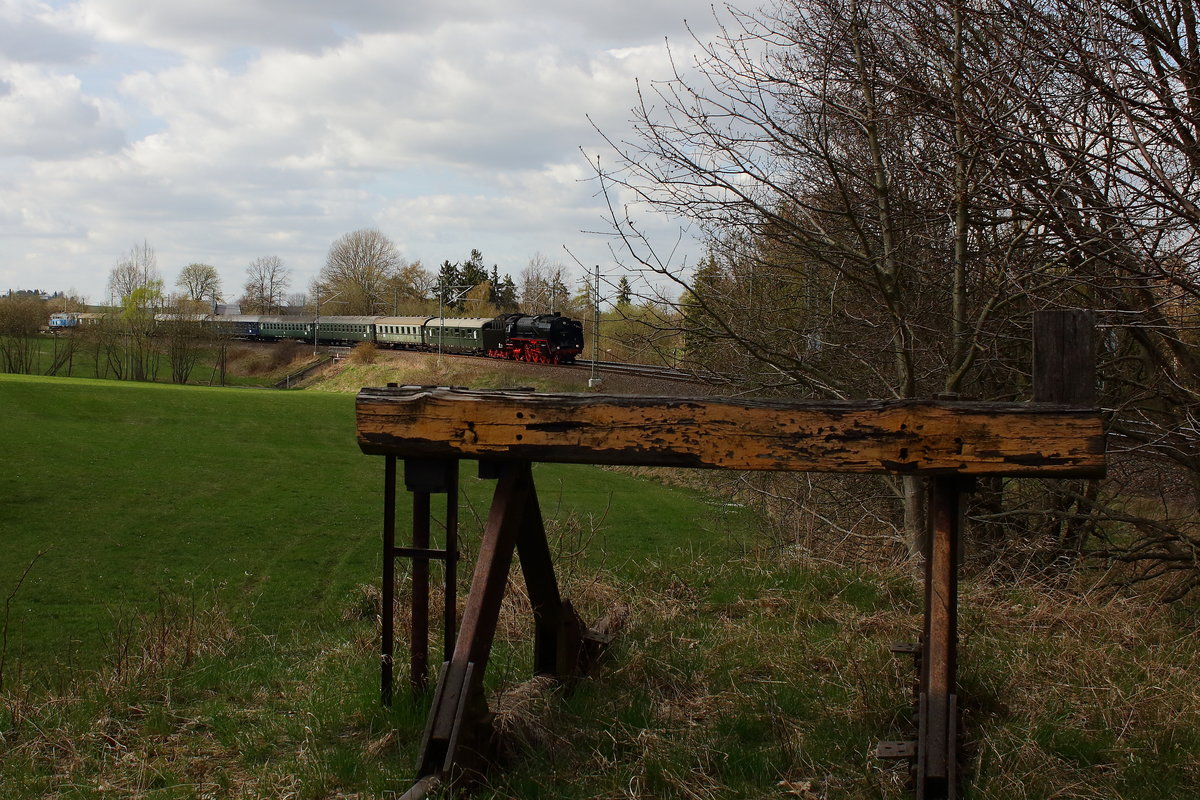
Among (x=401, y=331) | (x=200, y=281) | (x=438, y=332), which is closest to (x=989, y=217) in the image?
(x=438, y=332)

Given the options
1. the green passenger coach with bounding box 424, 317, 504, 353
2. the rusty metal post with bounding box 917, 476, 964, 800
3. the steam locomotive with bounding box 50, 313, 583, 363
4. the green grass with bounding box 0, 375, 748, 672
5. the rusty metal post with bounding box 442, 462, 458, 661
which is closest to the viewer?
the rusty metal post with bounding box 917, 476, 964, 800

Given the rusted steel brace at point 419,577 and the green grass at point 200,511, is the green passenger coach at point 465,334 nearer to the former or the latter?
Result: the green grass at point 200,511

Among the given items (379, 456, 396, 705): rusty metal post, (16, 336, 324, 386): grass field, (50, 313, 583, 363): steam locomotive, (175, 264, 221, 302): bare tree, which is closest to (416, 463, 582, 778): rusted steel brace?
(379, 456, 396, 705): rusty metal post

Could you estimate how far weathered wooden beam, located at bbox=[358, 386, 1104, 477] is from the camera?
291 centimetres

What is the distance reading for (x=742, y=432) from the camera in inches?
120

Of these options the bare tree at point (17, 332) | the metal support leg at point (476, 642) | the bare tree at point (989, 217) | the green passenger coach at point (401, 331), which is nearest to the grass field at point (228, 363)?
the bare tree at point (17, 332)

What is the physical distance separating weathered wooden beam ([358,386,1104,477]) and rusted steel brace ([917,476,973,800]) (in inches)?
9.1

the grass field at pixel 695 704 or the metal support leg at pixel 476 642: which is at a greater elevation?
the metal support leg at pixel 476 642

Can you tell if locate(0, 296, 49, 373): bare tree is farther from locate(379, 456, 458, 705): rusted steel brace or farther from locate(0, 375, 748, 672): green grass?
locate(379, 456, 458, 705): rusted steel brace

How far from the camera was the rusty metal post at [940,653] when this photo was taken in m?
2.85

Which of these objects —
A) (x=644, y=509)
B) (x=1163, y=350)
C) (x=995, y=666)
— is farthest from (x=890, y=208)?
(x=644, y=509)

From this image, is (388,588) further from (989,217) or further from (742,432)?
(989,217)

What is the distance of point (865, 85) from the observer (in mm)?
6418

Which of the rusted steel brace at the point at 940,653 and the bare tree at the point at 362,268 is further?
the bare tree at the point at 362,268
